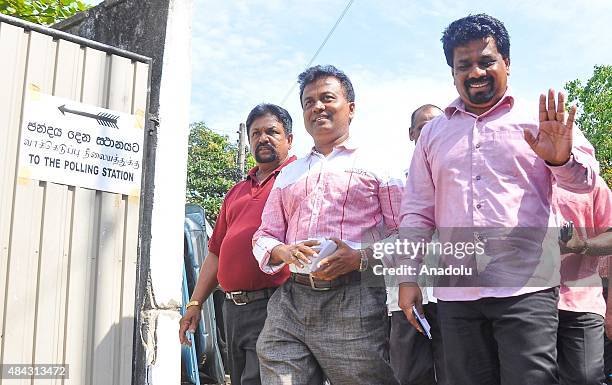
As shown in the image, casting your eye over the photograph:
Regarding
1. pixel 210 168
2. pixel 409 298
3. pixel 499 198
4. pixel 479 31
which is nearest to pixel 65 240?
pixel 409 298

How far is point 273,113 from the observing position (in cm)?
397

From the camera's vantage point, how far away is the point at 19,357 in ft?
8.48

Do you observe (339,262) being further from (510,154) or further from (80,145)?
(80,145)

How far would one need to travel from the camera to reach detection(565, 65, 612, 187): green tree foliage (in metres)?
26.4

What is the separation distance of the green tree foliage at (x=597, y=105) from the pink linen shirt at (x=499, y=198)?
986 inches

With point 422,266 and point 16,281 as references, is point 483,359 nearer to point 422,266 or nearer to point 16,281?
point 422,266

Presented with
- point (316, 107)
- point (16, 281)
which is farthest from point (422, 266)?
point (16, 281)

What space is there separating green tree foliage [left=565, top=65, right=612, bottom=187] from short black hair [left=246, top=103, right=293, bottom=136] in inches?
947

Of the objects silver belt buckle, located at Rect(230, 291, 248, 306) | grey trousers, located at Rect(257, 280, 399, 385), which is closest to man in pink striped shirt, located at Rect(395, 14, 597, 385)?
grey trousers, located at Rect(257, 280, 399, 385)

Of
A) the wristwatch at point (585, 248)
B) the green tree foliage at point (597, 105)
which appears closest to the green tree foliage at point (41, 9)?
the wristwatch at point (585, 248)

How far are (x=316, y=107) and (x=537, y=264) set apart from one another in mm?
1206

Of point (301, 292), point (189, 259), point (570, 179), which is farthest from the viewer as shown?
point (189, 259)

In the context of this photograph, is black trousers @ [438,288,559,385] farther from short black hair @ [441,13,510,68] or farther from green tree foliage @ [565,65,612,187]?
green tree foliage @ [565,65,612,187]

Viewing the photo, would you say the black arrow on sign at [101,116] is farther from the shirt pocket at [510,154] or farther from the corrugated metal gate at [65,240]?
the shirt pocket at [510,154]
